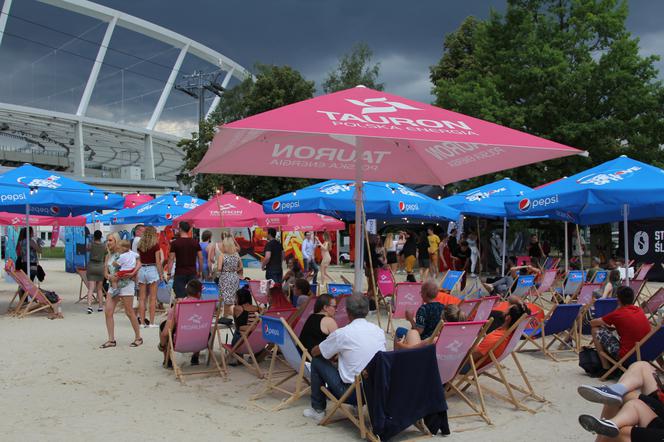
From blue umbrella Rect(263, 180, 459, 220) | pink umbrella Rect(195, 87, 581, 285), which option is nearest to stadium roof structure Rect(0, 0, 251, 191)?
blue umbrella Rect(263, 180, 459, 220)

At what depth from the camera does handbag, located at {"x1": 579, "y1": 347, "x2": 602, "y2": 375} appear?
19.9 ft

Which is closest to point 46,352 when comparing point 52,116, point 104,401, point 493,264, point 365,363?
point 104,401

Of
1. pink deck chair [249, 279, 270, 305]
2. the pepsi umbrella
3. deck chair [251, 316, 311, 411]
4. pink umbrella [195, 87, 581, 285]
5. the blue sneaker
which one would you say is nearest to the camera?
the blue sneaker

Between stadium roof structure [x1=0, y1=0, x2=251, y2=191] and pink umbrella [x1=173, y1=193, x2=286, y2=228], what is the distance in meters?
36.5

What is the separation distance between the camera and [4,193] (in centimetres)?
924

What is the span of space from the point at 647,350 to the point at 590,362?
2.17 ft

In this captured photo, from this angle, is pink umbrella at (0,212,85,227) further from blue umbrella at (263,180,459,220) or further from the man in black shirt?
blue umbrella at (263,180,459,220)

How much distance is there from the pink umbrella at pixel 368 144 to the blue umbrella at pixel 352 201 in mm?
2022

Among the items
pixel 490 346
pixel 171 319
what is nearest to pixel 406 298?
pixel 490 346

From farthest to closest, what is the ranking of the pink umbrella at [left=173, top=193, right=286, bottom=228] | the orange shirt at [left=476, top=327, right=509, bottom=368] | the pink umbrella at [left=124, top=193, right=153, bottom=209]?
the pink umbrella at [left=124, top=193, right=153, bottom=209], the pink umbrella at [left=173, top=193, right=286, bottom=228], the orange shirt at [left=476, top=327, right=509, bottom=368]

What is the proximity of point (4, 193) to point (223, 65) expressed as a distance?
65.3 metres

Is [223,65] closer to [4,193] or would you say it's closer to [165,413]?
[4,193]

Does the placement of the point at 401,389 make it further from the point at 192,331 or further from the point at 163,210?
the point at 163,210

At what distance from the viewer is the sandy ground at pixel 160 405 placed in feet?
14.5
